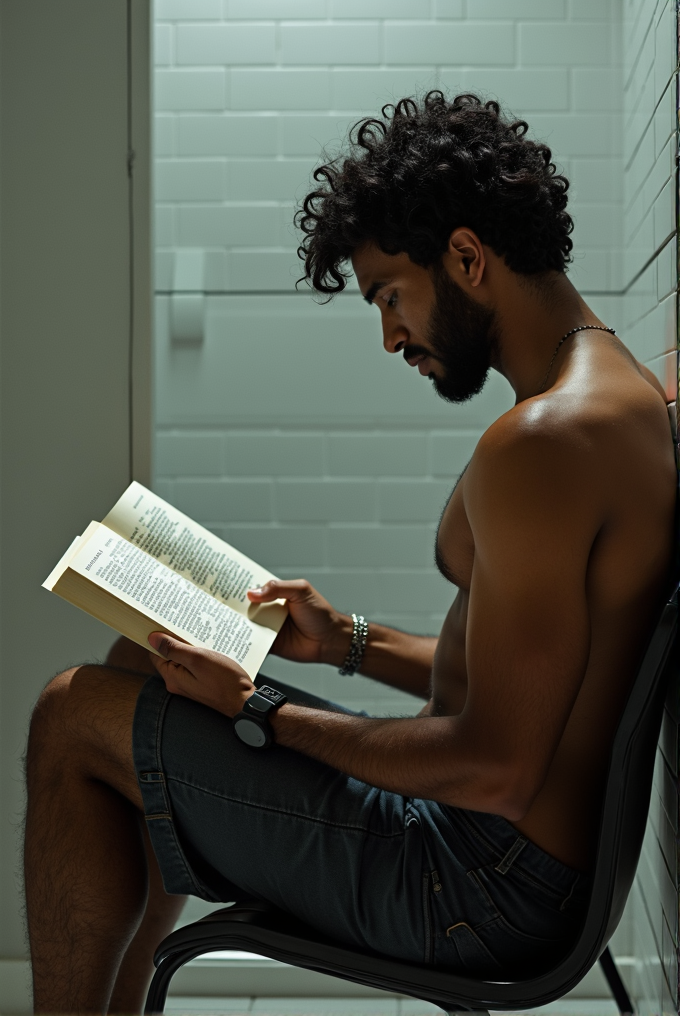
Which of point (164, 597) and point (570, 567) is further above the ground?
point (570, 567)

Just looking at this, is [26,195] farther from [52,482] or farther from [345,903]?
[345,903]

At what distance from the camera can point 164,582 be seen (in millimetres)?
1305

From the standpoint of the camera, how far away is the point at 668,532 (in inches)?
42.0

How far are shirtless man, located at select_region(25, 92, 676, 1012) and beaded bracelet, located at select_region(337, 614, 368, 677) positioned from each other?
300mm

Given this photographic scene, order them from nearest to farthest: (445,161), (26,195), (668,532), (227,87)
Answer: (668,532) < (445,161) < (26,195) < (227,87)

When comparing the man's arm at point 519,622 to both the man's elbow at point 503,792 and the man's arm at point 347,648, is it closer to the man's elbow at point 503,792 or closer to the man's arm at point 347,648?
the man's elbow at point 503,792

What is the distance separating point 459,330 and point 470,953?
828 mm

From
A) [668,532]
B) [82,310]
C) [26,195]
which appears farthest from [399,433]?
[668,532]

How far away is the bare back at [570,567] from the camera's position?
37.8 inches

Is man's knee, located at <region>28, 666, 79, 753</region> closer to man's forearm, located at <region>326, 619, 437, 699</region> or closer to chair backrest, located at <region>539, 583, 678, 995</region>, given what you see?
man's forearm, located at <region>326, 619, 437, 699</region>

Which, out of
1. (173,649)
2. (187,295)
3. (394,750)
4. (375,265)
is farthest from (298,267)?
(394,750)

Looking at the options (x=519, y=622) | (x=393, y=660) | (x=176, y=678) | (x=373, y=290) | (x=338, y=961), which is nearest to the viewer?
(x=519, y=622)

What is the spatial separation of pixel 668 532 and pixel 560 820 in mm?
367

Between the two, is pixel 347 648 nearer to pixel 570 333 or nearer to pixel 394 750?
pixel 394 750
